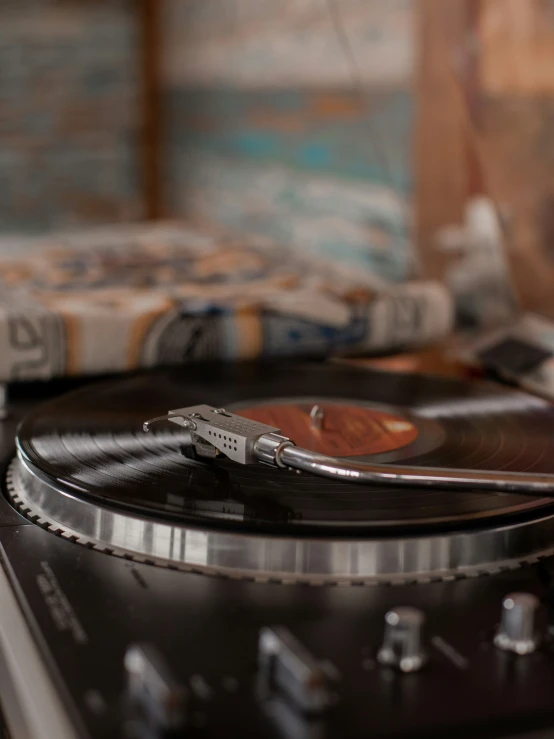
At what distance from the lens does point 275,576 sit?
0.58 m

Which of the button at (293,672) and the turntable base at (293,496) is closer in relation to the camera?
the button at (293,672)

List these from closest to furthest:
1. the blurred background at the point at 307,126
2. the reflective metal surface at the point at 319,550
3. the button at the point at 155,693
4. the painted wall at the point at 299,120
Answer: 1. the button at the point at 155,693
2. the reflective metal surface at the point at 319,550
3. the blurred background at the point at 307,126
4. the painted wall at the point at 299,120

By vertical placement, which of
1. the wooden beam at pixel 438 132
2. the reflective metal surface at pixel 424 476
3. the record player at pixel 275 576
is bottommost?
the record player at pixel 275 576

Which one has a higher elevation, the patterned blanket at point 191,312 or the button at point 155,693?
the patterned blanket at point 191,312

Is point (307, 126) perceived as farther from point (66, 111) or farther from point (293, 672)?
point (293, 672)

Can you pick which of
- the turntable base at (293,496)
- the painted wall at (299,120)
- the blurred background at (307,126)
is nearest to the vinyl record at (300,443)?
the turntable base at (293,496)

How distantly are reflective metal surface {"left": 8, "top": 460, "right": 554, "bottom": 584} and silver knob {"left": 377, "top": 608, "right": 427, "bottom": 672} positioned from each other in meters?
0.09

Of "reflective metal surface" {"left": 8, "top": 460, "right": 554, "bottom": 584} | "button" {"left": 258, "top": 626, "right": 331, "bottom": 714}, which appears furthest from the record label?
"button" {"left": 258, "top": 626, "right": 331, "bottom": 714}

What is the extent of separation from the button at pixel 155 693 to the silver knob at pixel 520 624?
0.18 metres

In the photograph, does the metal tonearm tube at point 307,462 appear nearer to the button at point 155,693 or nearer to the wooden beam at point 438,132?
the button at point 155,693

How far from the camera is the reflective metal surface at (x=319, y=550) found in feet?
1.89

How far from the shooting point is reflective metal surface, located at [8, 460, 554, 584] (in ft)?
1.89

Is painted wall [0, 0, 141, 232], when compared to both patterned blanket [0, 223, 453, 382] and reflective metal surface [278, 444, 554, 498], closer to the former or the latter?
patterned blanket [0, 223, 453, 382]

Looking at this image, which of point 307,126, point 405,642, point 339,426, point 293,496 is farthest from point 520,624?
point 307,126
